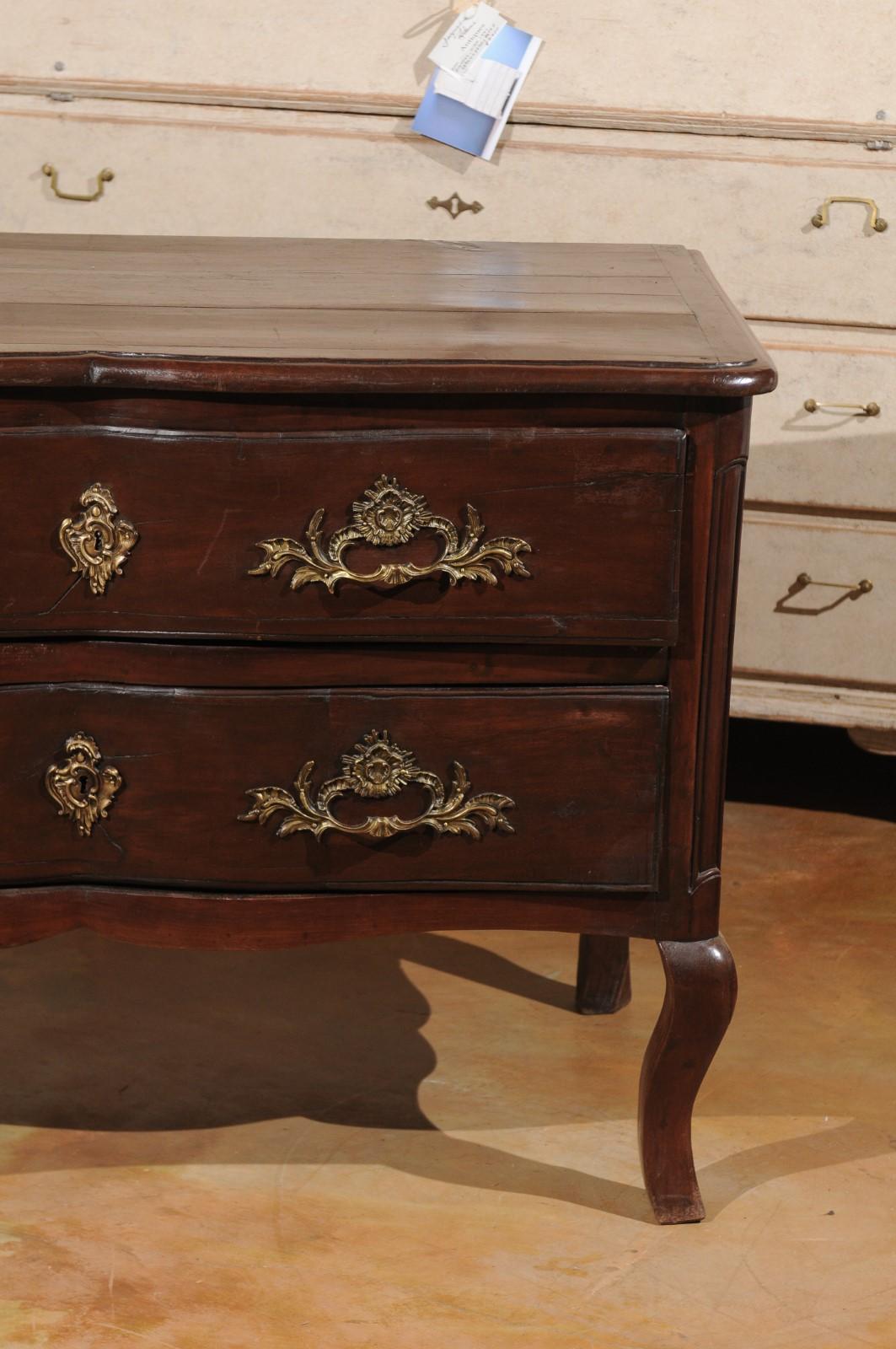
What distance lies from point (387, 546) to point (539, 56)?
1.25 m

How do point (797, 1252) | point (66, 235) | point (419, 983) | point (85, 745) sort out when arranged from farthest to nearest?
point (419, 983)
point (66, 235)
point (797, 1252)
point (85, 745)

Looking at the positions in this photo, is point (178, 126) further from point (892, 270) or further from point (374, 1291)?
point (374, 1291)

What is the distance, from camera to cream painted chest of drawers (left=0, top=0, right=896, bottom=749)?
228 centimetres

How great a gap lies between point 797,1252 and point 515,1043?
45 cm

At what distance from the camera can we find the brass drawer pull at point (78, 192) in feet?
7.85

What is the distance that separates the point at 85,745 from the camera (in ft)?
4.56

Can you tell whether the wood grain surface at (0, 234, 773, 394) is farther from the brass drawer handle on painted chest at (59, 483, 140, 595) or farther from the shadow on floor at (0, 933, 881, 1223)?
the shadow on floor at (0, 933, 881, 1223)

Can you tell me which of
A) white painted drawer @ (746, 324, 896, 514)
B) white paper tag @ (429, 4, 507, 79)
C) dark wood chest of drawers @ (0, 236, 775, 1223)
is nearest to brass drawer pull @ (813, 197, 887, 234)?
white painted drawer @ (746, 324, 896, 514)

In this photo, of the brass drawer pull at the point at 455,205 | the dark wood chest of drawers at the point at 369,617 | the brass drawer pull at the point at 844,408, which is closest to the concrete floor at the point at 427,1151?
the dark wood chest of drawers at the point at 369,617

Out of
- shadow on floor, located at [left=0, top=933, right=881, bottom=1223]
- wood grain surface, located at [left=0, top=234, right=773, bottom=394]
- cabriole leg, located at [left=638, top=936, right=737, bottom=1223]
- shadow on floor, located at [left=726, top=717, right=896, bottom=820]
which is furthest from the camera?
shadow on floor, located at [left=726, top=717, right=896, bottom=820]

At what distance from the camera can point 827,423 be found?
2.37m

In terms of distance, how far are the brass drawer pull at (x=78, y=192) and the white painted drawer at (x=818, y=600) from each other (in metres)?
1.08

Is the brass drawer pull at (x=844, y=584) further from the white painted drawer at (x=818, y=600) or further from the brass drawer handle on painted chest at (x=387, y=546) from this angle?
the brass drawer handle on painted chest at (x=387, y=546)

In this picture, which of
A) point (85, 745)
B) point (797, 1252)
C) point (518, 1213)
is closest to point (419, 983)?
point (518, 1213)
